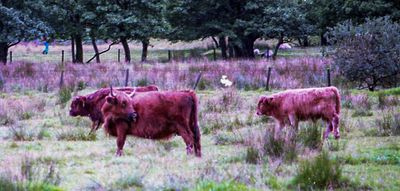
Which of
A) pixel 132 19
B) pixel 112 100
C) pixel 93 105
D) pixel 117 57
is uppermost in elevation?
pixel 132 19

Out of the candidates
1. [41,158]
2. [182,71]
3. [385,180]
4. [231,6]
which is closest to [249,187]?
[385,180]

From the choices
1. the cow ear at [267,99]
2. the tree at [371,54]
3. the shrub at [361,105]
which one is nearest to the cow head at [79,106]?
the cow ear at [267,99]

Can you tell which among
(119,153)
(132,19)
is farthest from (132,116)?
(132,19)

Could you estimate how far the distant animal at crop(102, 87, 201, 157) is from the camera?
961cm

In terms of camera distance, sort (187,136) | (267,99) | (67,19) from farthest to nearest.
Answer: (67,19)
(267,99)
(187,136)

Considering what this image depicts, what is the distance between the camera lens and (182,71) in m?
→ 23.3

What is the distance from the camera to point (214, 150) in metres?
10.5

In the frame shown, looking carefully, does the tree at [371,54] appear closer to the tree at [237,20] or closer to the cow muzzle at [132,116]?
the cow muzzle at [132,116]

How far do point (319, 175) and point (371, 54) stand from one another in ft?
45.5

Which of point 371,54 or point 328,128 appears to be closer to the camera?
point 328,128

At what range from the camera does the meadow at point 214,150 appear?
712 centimetres

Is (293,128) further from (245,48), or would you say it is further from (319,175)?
(245,48)

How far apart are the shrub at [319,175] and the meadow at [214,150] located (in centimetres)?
1

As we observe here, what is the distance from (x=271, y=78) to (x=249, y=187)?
15.0 meters
